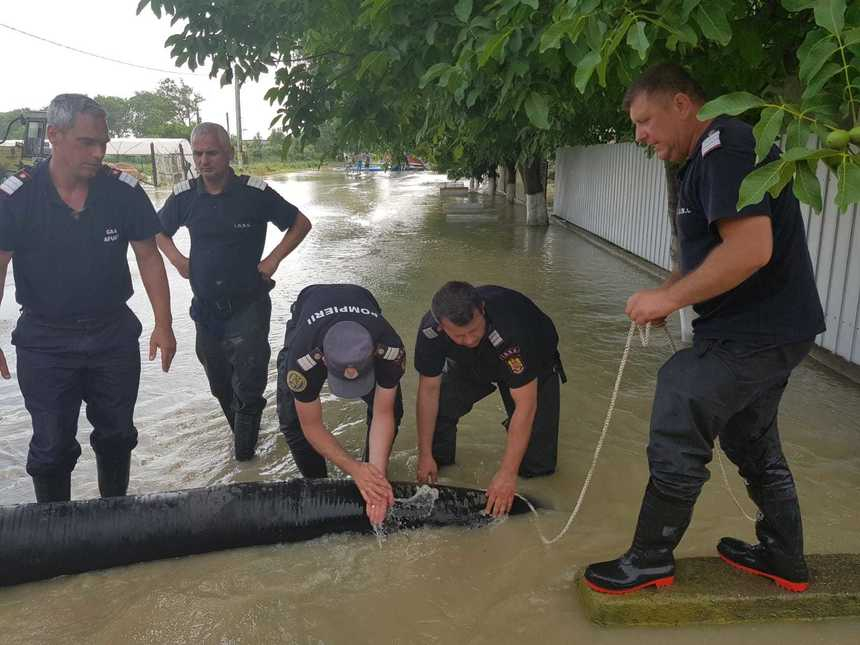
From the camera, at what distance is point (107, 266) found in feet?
10.8

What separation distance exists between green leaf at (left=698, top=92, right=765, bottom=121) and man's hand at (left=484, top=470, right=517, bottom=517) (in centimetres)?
206

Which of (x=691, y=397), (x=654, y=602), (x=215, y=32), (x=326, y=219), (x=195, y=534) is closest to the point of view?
(x=691, y=397)

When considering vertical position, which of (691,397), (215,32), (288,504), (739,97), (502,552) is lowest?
(502,552)

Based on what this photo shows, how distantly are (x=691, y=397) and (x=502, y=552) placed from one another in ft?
4.53

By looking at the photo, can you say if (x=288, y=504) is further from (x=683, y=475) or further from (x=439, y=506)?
(x=683, y=475)

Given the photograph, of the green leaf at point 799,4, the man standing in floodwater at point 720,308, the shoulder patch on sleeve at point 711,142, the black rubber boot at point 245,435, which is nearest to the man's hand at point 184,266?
the black rubber boot at point 245,435

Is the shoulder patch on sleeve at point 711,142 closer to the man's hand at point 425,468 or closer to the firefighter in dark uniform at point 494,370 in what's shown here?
the firefighter in dark uniform at point 494,370

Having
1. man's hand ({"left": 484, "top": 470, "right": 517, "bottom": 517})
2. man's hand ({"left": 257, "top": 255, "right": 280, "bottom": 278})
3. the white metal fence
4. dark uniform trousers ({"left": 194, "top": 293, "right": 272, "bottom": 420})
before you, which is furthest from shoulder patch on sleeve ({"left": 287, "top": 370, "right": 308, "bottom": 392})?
the white metal fence

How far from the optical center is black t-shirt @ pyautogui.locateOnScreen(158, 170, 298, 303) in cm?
410

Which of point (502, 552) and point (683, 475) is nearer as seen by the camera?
point (683, 475)

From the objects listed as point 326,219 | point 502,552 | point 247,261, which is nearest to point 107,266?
point 247,261

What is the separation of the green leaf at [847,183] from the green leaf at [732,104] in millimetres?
237

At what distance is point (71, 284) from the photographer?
3.20 m

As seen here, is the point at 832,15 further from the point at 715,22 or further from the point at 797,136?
the point at 715,22
